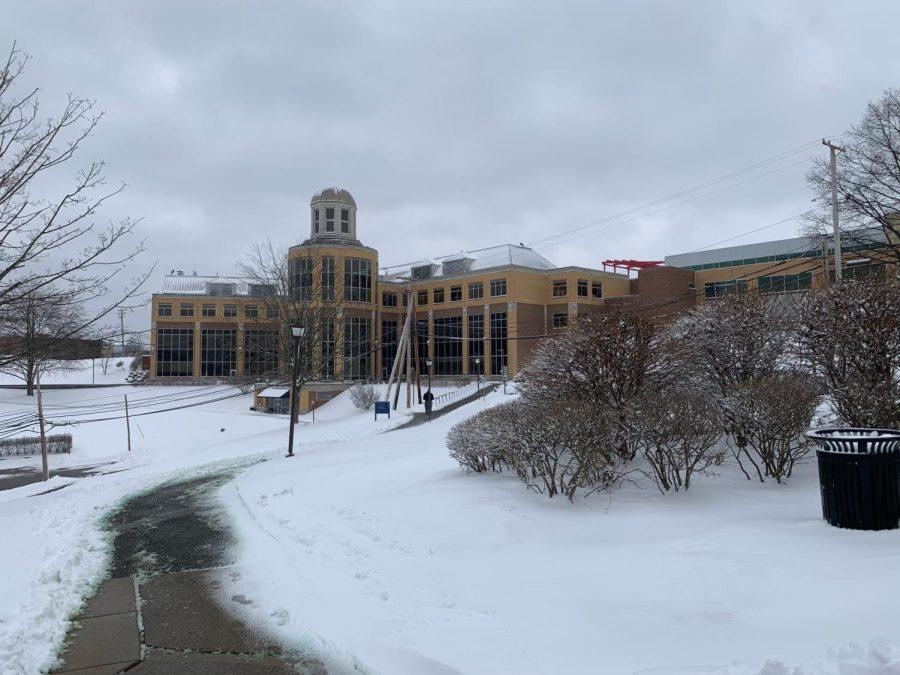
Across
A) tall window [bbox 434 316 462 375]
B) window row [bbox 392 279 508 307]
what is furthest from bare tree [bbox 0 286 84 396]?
tall window [bbox 434 316 462 375]

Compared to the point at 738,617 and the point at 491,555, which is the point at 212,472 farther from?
the point at 738,617

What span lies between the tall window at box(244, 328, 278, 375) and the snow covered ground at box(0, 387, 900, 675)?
2508cm

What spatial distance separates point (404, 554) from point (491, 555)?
1080mm

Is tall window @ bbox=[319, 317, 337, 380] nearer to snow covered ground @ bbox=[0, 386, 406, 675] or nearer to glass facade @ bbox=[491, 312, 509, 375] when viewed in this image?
snow covered ground @ bbox=[0, 386, 406, 675]

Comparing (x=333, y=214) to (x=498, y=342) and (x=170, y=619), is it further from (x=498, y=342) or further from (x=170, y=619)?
(x=170, y=619)

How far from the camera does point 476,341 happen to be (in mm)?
58156

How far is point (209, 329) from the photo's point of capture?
6688cm

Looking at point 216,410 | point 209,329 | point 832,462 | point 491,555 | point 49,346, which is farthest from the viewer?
point 209,329

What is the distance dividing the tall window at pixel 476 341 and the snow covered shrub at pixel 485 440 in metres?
45.4

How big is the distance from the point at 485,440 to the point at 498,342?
46251 mm

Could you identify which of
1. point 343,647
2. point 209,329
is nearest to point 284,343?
point 343,647

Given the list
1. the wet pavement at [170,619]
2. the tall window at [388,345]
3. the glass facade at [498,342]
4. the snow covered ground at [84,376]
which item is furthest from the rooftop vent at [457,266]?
the wet pavement at [170,619]

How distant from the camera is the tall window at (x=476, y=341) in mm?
57875

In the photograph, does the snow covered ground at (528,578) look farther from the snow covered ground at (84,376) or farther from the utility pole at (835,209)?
the snow covered ground at (84,376)
